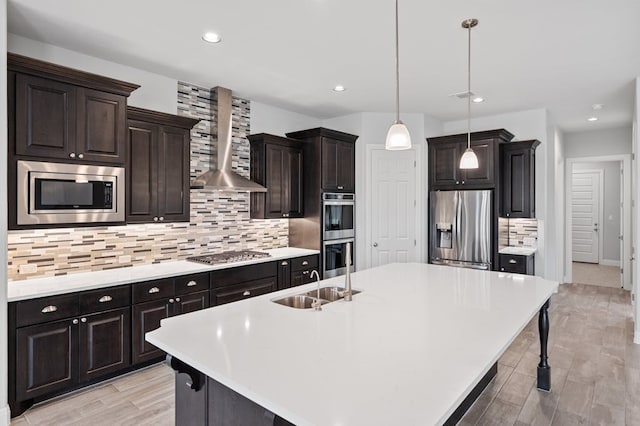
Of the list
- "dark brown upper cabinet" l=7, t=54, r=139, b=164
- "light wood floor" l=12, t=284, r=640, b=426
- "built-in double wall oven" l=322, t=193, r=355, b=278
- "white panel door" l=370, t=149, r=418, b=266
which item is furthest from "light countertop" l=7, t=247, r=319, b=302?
"white panel door" l=370, t=149, r=418, b=266

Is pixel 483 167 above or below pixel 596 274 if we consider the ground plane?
above

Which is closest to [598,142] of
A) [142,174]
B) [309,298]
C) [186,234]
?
Answer: [309,298]

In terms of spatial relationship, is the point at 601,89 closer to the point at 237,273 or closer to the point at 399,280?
the point at 399,280

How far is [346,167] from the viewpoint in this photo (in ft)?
17.4

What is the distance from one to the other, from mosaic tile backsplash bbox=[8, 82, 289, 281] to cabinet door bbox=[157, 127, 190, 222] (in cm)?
28

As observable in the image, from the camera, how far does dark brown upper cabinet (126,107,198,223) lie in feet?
11.2

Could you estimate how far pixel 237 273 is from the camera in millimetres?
3863

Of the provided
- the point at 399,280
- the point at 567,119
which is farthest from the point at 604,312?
the point at 399,280

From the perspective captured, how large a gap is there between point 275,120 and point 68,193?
9.18 ft

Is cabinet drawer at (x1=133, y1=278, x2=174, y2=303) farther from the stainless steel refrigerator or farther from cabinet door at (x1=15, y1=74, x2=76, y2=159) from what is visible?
the stainless steel refrigerator

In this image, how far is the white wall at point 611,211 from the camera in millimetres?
8633

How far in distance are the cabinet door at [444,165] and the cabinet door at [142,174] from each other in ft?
12.0

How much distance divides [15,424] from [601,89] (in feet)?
20.2

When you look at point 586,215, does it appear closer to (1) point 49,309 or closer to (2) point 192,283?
(2) point 192,283
